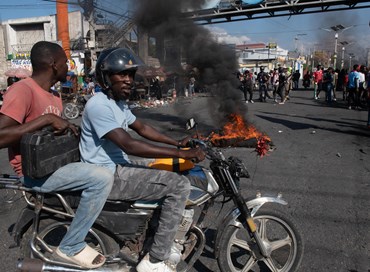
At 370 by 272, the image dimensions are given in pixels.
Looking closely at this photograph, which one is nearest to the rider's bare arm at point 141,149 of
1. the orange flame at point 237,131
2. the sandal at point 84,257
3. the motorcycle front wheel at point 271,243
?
the motorcycle front wheel at point 271,243

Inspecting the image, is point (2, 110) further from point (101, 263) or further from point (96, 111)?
point (101, 263)

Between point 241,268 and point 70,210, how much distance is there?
1563mm

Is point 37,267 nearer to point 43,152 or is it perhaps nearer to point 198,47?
point 43,152

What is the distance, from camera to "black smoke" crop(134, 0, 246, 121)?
10.5 m

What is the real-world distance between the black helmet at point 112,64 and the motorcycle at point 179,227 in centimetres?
75

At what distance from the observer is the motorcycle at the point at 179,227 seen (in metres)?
2.56

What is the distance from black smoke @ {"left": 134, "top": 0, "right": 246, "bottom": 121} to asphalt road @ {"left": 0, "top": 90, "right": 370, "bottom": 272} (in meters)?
0.68

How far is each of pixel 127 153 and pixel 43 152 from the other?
563mm

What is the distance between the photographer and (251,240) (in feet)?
9.25

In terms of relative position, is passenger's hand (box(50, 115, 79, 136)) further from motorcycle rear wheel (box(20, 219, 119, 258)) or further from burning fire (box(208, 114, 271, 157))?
burning fire (box(208, 114, 271, 157))

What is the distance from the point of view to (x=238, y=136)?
27.0 ft

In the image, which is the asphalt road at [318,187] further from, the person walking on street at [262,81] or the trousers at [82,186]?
the person walking on street at [262,81]

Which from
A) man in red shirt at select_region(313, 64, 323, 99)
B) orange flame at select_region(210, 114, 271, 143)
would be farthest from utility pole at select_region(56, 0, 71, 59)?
orange flame at select_region(210, 114, 271, 143)

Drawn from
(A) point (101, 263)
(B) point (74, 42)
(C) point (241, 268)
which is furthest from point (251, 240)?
(B) point (74, 42)
